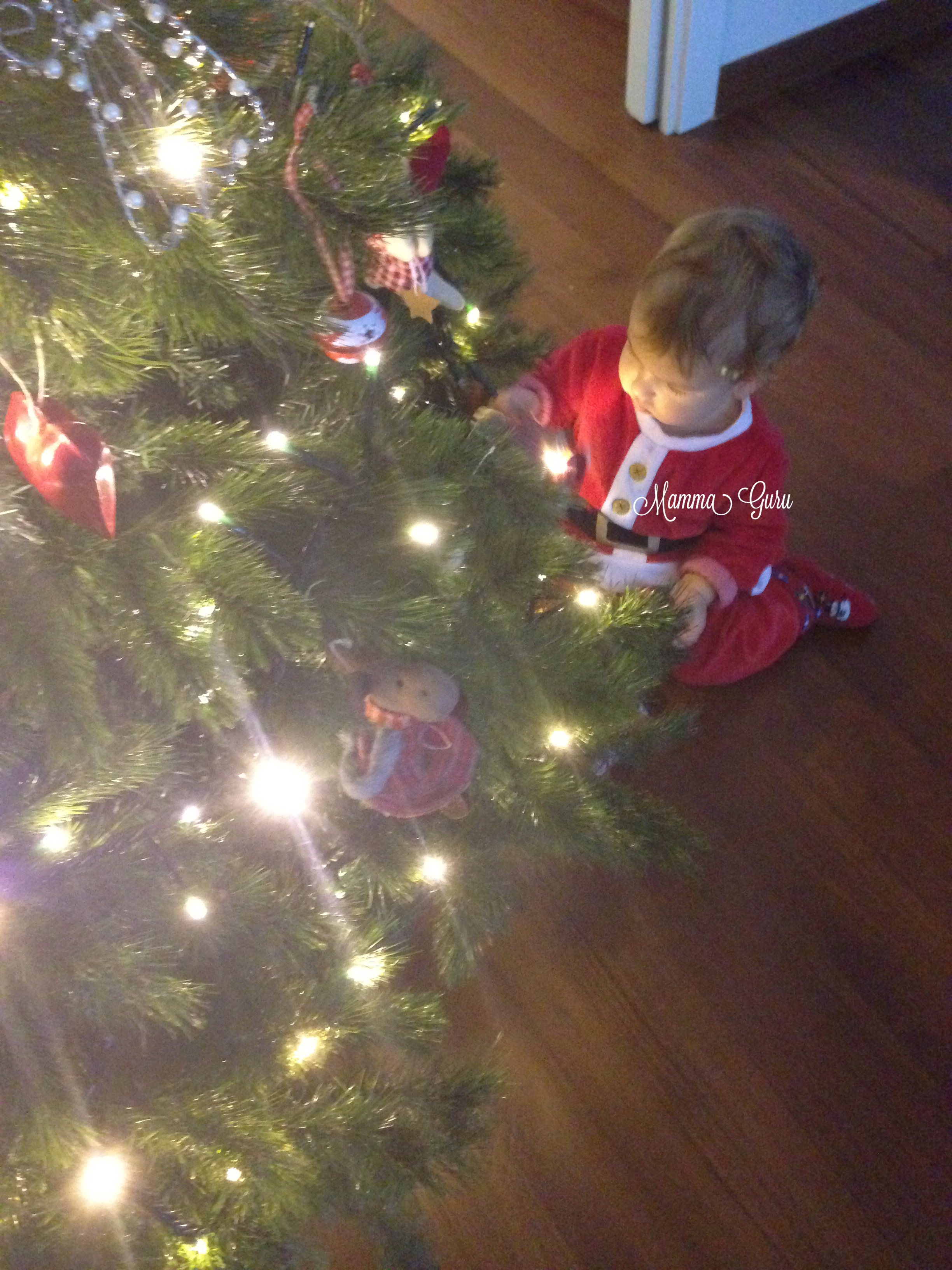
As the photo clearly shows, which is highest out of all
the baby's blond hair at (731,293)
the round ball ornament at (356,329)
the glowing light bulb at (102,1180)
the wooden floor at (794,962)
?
the round ball ornament at (356,329)

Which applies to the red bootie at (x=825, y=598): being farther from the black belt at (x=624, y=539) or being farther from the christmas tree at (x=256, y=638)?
the christmas tree at (x=256, y=638)

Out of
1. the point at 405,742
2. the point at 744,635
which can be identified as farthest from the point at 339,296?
the point at 744,635

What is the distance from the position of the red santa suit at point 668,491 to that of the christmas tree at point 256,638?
0.53ft

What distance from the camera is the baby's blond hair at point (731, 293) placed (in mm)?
825

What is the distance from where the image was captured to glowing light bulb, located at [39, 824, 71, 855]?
59 cm

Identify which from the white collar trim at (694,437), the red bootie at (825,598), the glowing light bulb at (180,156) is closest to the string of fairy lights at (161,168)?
the glowing light bulb at (180,156)

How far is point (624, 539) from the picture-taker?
3.44 ft

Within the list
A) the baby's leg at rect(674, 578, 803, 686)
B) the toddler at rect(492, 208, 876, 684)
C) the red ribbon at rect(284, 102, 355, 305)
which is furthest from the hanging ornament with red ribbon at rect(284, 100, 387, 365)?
the baby's leg at rect(674, 578, 803, 686)

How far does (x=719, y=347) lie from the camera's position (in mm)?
846

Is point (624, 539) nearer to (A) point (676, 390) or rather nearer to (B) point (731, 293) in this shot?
(A) point (676, 390)

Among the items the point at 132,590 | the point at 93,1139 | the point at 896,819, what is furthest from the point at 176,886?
the point at 896,819

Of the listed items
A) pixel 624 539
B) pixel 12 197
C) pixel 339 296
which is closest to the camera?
pixel 12 197

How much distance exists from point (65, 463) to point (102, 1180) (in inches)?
19.2

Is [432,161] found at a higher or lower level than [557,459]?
higher
